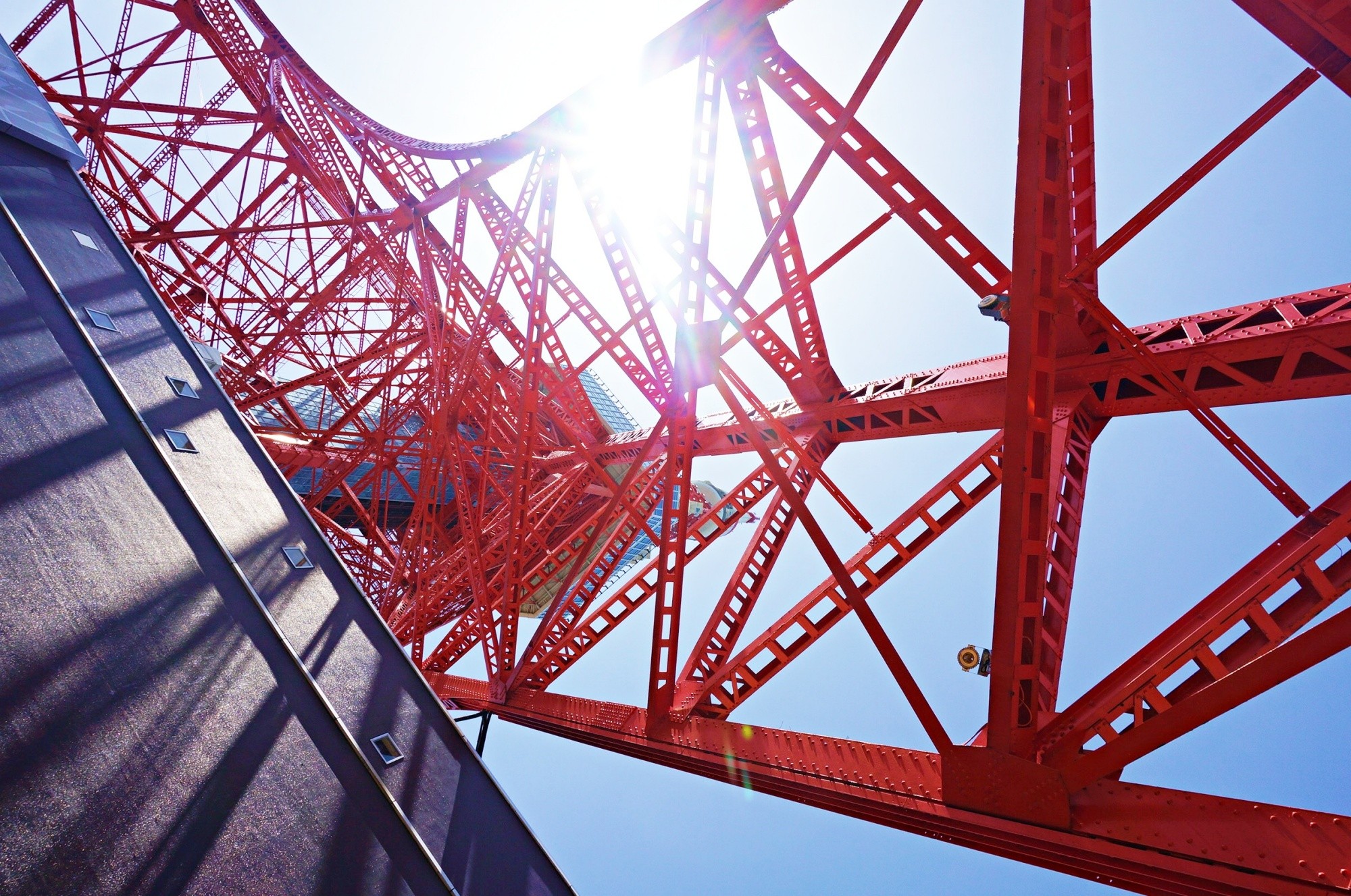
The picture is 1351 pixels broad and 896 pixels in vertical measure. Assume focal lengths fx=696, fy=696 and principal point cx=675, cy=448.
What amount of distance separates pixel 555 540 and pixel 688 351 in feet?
63.9

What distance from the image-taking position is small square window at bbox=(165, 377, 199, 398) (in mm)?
6277

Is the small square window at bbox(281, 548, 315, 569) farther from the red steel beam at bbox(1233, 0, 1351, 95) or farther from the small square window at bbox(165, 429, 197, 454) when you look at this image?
the red steel beam at bbox(1233, 0, 1351, 95)

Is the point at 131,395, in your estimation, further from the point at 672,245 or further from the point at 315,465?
the point at 315,465

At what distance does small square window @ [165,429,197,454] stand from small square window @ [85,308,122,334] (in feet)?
4.05

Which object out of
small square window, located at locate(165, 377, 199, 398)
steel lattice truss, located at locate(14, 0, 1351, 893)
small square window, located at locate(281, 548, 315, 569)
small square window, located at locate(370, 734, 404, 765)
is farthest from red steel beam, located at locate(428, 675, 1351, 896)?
small square window, located at locate(165, 377, 199, 398)

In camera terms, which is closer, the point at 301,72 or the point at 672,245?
the point at 672,245

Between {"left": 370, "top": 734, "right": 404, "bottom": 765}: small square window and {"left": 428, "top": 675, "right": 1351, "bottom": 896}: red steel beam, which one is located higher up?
{"left": 370, "top": 734, "right": 404, "bottom": 765}: small square window

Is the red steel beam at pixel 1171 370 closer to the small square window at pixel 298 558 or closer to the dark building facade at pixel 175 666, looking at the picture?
the dark building facade at pixel 175 666

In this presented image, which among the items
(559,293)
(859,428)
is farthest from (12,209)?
(859,428)

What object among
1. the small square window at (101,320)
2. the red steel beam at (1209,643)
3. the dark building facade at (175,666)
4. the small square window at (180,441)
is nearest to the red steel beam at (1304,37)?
the red steel beam at (1209,643)

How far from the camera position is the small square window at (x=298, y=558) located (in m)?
5.72

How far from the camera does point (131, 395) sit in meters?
5.65

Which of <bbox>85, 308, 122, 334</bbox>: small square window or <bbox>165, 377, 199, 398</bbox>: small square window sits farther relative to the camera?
<bbox>165, 377, 199, 398</bbox>: small square window

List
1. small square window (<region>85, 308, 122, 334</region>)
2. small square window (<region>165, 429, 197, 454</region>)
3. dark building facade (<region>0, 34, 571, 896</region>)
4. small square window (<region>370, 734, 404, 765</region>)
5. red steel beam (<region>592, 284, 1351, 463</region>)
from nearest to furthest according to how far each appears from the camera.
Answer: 1. dark building facade (<region>0, 34, 571, 896</region>)
2. small square window (<region>370, 734, 404, 765</region>)
3. red steel beam (<region>592, 284, 1351, 463</region>)
4. small square window (<region>165, 429, 197, 454</region>)
5. small square window (<region>85, 308, 122, 334</region>)
